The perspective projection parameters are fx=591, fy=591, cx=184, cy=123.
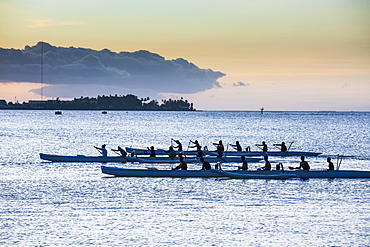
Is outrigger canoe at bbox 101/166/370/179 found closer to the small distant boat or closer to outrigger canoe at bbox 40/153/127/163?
the small distant boat

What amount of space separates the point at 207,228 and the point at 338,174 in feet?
57.9

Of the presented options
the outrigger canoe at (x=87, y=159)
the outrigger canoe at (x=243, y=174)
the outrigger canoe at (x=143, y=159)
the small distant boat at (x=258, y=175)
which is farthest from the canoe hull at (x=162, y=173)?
the outrigger canoe at (x=87, y=159)

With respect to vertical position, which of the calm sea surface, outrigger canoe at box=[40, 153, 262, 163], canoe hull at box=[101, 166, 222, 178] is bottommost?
the calm sea surface

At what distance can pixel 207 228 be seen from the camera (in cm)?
2728

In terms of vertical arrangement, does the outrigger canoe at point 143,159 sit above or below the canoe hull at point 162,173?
above

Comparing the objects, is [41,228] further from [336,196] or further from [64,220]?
[336,196]

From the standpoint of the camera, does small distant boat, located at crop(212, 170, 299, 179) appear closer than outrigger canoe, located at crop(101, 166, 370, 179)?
Yes

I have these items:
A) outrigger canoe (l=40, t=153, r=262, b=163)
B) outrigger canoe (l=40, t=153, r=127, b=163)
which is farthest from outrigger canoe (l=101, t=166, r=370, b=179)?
outrigger canoe (l=40, t=153, r=127, b=163)

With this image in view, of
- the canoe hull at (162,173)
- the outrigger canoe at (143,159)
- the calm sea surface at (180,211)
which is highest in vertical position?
the outrigger canoe at (143,159)

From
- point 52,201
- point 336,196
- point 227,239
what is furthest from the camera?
point 336,196

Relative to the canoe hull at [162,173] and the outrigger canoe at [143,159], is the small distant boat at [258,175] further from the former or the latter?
the outrigger canoe at [143,159]

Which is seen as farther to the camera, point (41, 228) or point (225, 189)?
point (225, 189)

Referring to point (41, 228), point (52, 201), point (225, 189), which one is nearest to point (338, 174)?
point (225, 189)

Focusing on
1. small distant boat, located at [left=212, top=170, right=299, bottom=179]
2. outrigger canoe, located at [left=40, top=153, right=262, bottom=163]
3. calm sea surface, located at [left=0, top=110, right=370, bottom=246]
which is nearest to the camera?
calm sea surface, located at [left=0, top=110, right=370, bottom=246]
